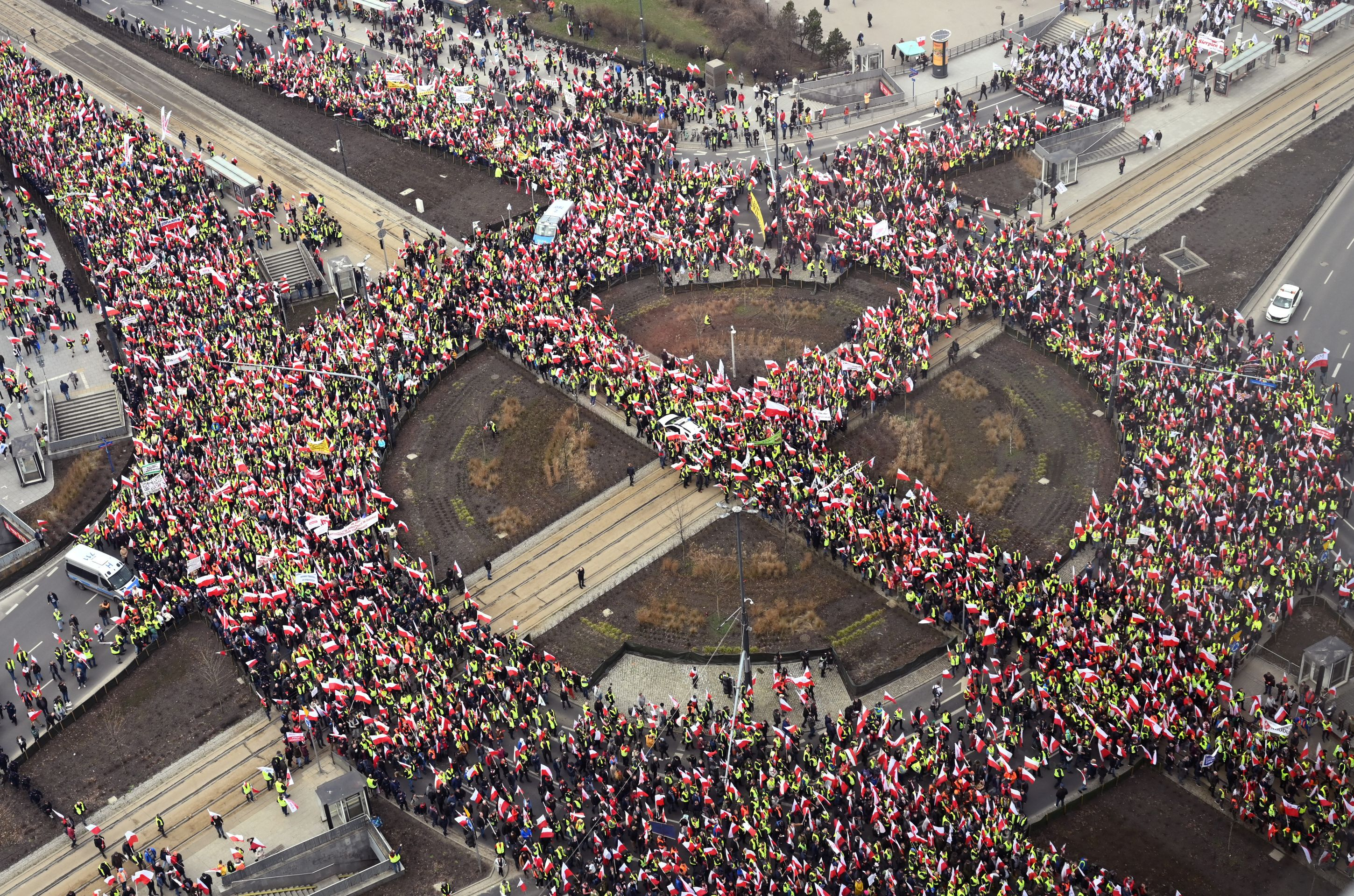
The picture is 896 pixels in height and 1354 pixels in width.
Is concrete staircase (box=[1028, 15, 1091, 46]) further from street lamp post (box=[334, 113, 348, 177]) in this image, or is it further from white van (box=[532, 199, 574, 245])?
street lamp post (box=[334, 113, 348, 177])

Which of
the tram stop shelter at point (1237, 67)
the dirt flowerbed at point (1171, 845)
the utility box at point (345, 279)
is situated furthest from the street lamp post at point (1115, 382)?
the utility box at point (345, 279)

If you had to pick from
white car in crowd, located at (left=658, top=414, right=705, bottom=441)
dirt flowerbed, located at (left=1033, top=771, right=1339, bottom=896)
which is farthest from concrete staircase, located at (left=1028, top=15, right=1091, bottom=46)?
dirt flowerbed, located at (left=1033, top=771, right=1339, bottom=896)

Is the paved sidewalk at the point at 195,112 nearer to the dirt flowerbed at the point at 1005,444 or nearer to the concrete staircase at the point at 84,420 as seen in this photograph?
the concrete staircase at the point at 84,420

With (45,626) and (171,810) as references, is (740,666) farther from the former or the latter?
(45,626)

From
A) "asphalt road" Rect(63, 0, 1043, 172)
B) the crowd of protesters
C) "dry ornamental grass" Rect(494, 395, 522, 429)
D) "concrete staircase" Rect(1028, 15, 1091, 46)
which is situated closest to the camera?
the crowd of protesters

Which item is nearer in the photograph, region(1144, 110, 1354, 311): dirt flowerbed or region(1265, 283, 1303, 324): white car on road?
region(1265, 283, 1303, 324): white car on road

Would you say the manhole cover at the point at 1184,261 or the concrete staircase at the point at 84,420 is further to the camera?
the manhole cover at the point at 1184,261

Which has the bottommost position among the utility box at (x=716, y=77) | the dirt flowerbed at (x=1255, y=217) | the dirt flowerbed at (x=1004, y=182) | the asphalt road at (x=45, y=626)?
the asphalt road at (x=45, y=626)
